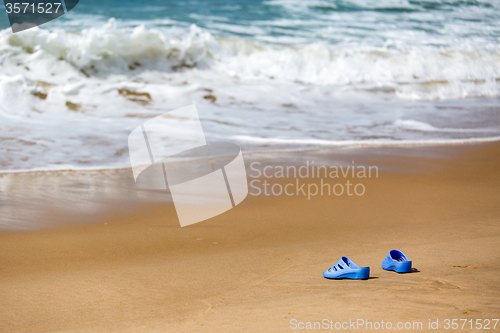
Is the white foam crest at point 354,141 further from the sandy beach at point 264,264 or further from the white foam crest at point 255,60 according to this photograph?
the white foam crest at point 255,60

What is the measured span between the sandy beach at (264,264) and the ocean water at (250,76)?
149 centimetres

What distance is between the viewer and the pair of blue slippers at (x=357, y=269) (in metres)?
Answer: 2.01

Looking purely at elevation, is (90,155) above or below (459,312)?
below

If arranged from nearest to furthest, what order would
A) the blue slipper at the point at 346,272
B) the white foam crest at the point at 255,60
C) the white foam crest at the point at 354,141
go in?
1. the blue slipper at the point at 346,272
2. the white foam crest at the point at 354,141
3. the white foam crest at the point at 255,60

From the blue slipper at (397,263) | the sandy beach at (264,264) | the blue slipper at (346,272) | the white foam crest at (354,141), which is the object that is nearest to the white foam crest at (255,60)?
the white foam crest at (354,141)

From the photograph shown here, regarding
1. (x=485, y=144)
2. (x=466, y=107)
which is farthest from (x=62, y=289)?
(x=466, y=107)

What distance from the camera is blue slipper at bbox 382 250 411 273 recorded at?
2.05 metres

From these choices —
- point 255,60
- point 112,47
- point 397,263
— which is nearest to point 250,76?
point 255,60

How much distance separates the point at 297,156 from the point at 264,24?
6957mm

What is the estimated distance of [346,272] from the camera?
2018 mm

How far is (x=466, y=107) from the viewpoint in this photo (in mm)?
6711

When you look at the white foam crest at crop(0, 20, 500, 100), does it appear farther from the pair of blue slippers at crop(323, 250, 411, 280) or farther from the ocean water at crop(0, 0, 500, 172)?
the pair of blue slippers at crop(323, 250, 411, 280)

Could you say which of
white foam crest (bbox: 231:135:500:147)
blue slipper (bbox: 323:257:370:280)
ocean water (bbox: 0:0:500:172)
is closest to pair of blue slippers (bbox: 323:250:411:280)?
blue slipper (bbox: 323:257:370:280)

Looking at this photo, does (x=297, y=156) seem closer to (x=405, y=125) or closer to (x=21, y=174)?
(x=405, y=125)
